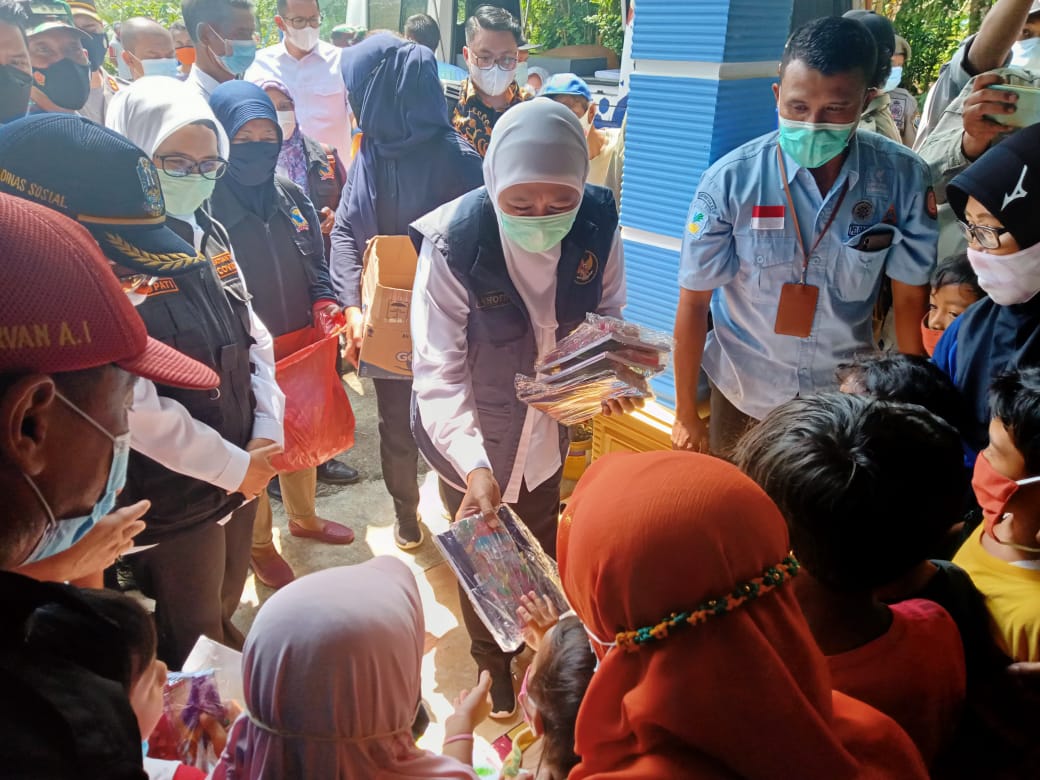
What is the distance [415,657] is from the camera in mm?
1220

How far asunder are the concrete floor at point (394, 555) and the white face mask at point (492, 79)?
2.12m

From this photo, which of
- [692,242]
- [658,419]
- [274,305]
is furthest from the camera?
[658,419]

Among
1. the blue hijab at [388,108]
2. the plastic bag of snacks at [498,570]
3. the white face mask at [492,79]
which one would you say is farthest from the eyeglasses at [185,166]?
the white face mask at [492,79]

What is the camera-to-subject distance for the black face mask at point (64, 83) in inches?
129

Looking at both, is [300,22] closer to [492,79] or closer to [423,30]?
[423,30]

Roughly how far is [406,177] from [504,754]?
7.14 feet

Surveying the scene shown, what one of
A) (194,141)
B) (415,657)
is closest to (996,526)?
(415,657)

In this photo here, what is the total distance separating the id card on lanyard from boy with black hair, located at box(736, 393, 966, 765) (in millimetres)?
1111

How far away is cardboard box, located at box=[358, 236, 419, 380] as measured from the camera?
8.13 feet

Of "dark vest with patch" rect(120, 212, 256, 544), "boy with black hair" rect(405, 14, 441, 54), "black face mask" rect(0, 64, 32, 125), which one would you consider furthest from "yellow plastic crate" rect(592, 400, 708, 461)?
"boy with black hair" rect(405, 14, 441, 54)

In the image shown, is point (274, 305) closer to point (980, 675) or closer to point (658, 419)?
point (658, 419)

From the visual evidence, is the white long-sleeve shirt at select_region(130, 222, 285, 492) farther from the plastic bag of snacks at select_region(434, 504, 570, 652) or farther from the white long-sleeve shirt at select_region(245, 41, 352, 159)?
the white long-sleeve shirt at select_region(245, 41, 352, 159)

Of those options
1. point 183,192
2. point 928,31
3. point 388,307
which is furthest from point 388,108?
point 928,31

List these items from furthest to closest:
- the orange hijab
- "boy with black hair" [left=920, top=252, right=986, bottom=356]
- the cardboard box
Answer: the cardboard box, "boy with black hair" [left=920, top=252, right=986, bottom=356], the orange hijab
